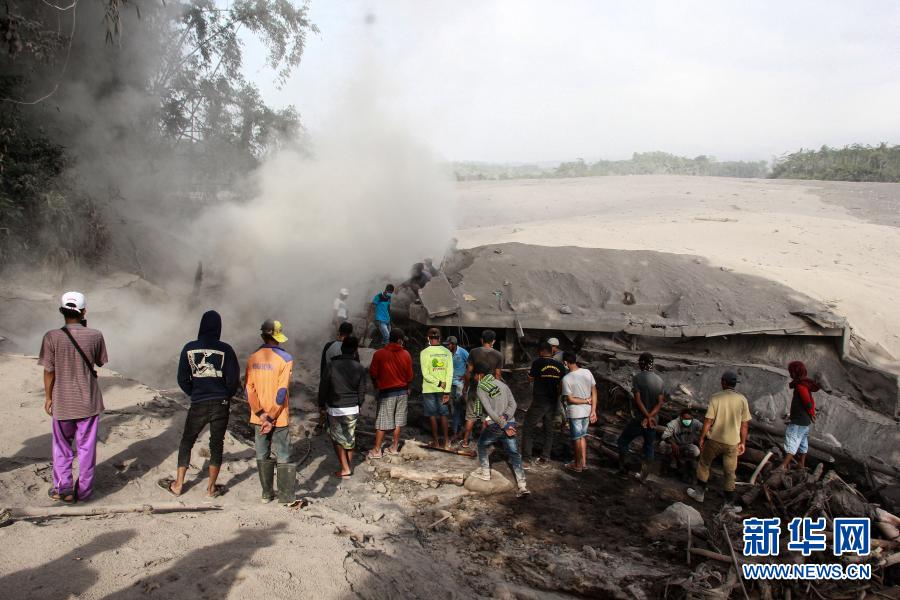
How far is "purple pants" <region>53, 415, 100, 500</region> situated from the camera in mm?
3904

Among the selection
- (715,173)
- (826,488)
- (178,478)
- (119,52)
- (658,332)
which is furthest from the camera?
(715,173)

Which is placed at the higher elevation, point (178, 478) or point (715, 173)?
point (715, 173)

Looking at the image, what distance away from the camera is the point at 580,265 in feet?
A: 33.8

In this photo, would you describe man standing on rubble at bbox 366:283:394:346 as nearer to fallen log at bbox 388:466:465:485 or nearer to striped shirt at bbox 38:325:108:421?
fallen log at bbox 388:466:465:485

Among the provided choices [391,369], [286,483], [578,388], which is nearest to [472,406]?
[391,369]

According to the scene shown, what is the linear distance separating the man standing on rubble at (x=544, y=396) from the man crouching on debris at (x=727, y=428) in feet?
4.70

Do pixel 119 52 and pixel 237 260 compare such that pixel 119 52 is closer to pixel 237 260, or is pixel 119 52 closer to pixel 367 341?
pixel 237 260

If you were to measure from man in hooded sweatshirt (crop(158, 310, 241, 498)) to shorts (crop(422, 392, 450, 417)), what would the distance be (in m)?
2.36

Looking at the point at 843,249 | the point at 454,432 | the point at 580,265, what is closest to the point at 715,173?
the point at 843,249

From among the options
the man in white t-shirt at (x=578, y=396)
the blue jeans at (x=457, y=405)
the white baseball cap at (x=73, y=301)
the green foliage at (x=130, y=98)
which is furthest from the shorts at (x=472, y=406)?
the green foliage at (x=130, y=98)

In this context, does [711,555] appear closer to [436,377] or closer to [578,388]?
[578,388]

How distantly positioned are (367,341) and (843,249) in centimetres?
1443

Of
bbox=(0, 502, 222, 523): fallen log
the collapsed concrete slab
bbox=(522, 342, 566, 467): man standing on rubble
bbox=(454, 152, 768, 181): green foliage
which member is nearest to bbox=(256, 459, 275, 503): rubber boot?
bbox=(0, 502, 222, 523): fallen log

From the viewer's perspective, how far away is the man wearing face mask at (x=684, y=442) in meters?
6.09
